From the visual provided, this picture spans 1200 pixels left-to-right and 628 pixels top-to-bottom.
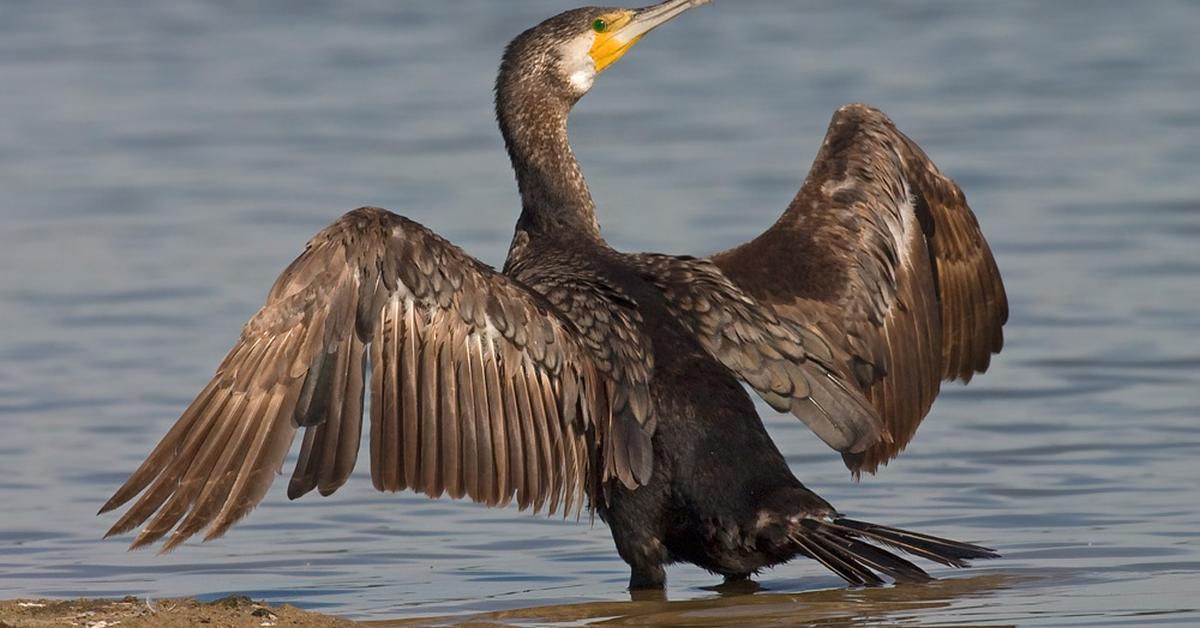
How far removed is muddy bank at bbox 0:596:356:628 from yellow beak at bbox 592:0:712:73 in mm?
2955

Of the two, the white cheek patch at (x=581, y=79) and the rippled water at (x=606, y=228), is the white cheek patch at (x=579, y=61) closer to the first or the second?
the white cheek patch at (x=581, y=79)

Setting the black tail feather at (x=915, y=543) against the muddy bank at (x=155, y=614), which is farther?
the black tail feather at (x=915, y=543)

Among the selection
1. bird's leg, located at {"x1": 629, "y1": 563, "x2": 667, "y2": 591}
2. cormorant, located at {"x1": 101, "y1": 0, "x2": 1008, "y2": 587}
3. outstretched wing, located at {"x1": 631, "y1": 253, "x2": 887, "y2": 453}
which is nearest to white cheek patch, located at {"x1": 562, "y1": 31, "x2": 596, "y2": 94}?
cormorant, located at {"x1": 101, "y1": 0, "x2": 1008, "y2": 587}

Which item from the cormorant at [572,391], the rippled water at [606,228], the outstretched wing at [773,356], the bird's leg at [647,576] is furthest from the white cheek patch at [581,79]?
the bird's leg at [647,576]

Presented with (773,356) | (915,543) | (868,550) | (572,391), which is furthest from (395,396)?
(915,543)

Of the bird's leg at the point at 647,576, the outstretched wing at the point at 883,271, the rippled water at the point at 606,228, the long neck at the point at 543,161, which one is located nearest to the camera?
the bird's leg at the point at 647,576

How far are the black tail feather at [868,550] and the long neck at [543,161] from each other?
175 centimetres

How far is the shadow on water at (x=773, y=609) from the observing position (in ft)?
23.8

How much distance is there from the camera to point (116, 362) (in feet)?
36.4

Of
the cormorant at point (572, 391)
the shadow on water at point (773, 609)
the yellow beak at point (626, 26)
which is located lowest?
the shadow on water at point (773, 609)

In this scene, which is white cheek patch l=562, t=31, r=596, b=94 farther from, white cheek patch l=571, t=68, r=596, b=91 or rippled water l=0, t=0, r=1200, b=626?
rippled water l=0, t=0, r=1200, b=626

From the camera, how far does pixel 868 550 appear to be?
7.40 meters

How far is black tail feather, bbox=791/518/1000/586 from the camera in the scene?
7.29m

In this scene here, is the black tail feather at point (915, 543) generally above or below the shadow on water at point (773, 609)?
above
